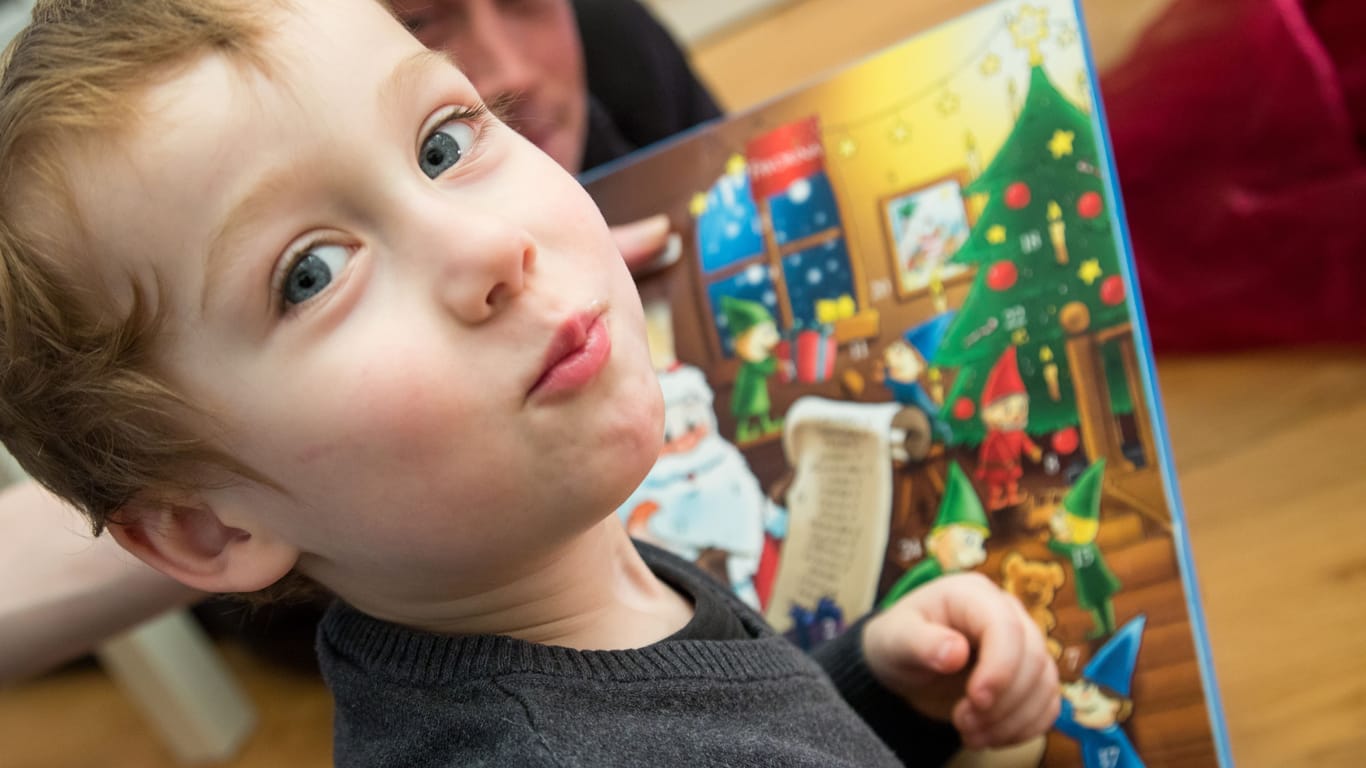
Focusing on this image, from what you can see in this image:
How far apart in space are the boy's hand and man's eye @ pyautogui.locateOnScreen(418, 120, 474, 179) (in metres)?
0.33

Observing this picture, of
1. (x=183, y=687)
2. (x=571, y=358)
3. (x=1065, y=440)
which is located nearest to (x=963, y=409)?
(x=1065, y=440)

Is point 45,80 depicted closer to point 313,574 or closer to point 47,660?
point 313,574

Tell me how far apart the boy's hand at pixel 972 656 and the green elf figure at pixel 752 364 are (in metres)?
0.14

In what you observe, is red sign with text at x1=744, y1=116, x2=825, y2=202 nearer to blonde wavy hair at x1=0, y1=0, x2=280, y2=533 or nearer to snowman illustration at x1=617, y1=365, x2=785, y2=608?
snowman illustration at x1=617, y1=365, x2=785, y2=608

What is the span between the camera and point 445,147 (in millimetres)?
379

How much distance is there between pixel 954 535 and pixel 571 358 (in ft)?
0.96

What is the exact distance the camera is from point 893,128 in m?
0.60

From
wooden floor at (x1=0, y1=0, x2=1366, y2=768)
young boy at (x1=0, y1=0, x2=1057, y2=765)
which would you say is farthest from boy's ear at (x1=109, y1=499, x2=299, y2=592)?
wooden floor at (x1=0, y1=0, x2=1366, y2=768)

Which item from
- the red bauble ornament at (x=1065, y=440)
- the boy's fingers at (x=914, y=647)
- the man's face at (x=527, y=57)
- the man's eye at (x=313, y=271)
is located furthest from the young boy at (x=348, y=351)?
the man's face at (x=527, y=57)

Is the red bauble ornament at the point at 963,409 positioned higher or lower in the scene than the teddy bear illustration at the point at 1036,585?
higher

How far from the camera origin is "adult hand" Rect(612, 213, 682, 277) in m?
0.67

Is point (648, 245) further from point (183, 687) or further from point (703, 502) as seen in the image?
point (183, 687)

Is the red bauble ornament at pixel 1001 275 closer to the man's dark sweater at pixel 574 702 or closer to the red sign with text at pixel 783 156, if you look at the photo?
the red sign with text at pixel 783 156

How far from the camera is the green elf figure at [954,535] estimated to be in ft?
1.80
